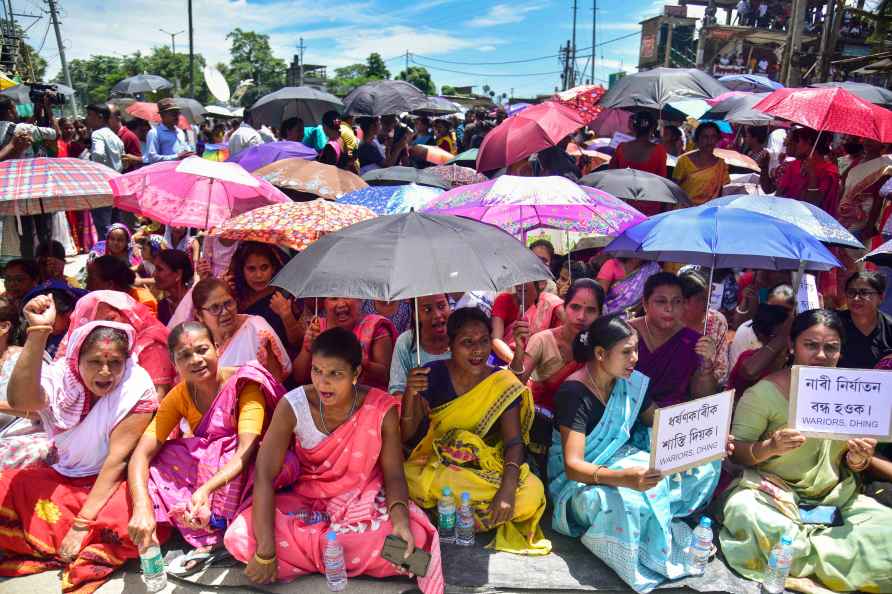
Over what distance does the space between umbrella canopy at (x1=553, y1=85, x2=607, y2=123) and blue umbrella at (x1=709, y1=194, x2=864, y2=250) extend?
4525 millimetres

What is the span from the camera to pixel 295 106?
982cm

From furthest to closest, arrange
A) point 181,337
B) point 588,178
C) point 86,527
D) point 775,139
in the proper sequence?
A: point 775,139 < point 588,178 < point 181,337 < point 86,527

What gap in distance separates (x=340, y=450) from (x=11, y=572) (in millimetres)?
1617

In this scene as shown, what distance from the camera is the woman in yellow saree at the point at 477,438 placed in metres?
→ 3.28

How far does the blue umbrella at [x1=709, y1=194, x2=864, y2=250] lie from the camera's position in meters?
3.79

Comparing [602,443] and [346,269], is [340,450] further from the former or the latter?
[602,443]

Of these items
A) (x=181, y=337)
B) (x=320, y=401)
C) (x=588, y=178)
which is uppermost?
(x=588, y=178)

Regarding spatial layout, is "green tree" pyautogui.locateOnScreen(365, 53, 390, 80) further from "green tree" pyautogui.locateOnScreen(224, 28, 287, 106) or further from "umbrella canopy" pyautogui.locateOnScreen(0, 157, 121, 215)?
"umbrella canopy" pyautogui.locateOnScreen(0, 157, 121, 215)

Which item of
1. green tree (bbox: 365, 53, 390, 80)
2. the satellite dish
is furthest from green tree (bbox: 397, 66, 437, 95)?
the satellite dish

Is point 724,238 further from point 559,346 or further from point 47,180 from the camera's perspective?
point 47,180

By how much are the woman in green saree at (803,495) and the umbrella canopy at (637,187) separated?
6.78 ft

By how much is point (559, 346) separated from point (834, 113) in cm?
326

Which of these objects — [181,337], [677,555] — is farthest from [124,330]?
[677,555]

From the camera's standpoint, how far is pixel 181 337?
10.4 ft
